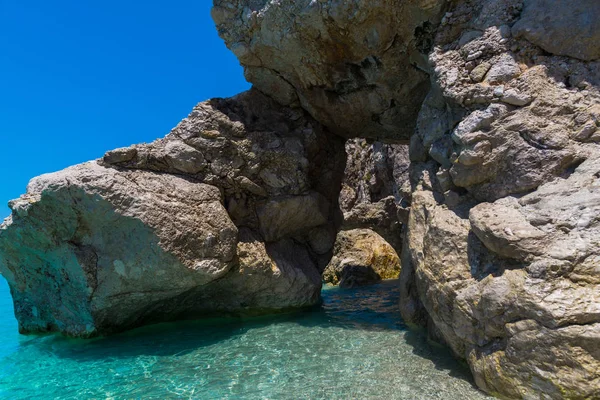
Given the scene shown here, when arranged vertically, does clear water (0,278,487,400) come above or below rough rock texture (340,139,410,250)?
below

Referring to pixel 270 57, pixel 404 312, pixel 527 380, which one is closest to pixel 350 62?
pixel 270 57

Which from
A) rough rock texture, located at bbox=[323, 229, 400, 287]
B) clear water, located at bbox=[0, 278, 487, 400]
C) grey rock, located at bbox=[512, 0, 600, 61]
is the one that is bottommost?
clear water, located at bbox=[0, 278, 487, 400]

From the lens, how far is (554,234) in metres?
4.88

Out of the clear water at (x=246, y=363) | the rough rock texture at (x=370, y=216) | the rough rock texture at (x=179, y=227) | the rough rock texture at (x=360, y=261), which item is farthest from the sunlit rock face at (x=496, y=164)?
the rough rock texture at (x=360, y=261)

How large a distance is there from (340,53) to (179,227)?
5.75 meters

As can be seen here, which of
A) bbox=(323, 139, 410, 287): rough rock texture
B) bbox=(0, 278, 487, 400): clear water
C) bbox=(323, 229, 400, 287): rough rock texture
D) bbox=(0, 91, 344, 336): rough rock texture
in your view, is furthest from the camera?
bbox=(323, 229, 400, 287): rough rock texture

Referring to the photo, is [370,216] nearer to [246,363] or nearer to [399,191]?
[399,191]

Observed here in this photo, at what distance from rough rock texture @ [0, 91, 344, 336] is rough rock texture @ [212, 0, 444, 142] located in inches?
45.7

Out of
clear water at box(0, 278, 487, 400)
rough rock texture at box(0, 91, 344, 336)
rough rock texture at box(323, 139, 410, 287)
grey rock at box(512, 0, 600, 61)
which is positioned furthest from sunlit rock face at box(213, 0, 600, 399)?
rough rock texture at box(323, 139, 410, 287)

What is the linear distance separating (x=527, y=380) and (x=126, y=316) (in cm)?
863

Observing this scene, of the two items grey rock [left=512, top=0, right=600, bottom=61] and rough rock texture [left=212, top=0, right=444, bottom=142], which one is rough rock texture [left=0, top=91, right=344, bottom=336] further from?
grey rock [left=512, top=0, right=600, bottom=61]

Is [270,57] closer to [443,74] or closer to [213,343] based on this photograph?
[443,74]

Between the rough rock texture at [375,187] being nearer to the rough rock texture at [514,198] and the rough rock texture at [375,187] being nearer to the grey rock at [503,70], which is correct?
the rough rock texture at [514,198]

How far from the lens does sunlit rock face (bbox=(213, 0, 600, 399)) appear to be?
4.54 meters
